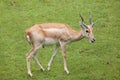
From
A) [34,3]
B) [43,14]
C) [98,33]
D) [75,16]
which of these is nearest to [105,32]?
[98,33]

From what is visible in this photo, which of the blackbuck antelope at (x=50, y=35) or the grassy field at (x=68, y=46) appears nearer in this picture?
the blackbuck antelope at (x=50, y=35)

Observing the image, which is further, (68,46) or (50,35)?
(68,46)

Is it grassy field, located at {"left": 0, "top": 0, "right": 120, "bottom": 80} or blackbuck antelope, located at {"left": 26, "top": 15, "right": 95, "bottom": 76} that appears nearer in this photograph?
blackbuck antelope, located at {"left": 26, "top": 15, "right": 95, "bottom": 76}

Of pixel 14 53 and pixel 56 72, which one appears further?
pixel 14 53

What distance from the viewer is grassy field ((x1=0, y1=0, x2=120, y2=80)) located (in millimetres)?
12781

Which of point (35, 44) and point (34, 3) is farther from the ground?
point (35, 44)

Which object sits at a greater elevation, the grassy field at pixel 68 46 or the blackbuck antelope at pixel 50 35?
the blackbuck antelope at pixel 50 35

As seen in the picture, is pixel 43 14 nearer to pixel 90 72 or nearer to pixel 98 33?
pixel 98 33

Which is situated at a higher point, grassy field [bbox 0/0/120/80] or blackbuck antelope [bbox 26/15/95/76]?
blackbuck antelope [bbox 26/15/95/76]

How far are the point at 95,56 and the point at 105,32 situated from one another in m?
2.69

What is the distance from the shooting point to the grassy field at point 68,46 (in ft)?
41.9

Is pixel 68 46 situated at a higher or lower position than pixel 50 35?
lower

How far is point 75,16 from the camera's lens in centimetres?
1845

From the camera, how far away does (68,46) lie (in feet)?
50.3
